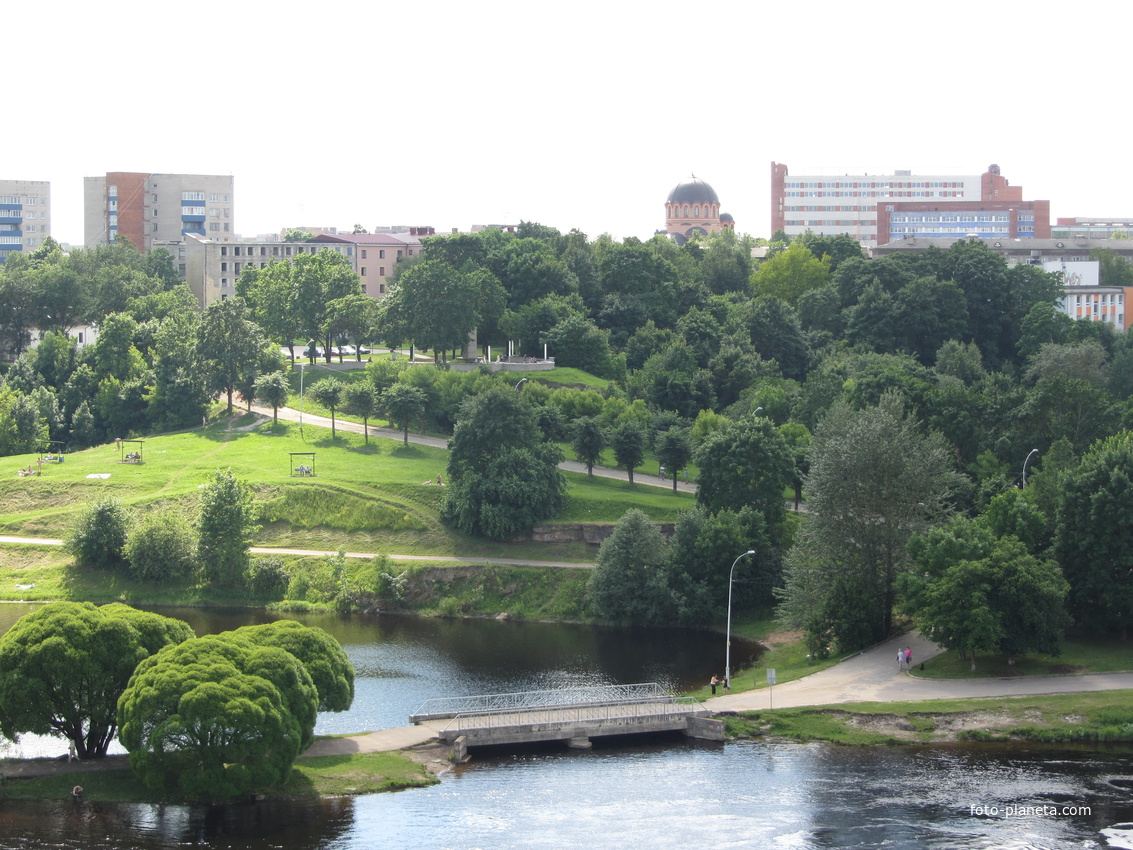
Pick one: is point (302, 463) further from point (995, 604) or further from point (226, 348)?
point (995, 604)

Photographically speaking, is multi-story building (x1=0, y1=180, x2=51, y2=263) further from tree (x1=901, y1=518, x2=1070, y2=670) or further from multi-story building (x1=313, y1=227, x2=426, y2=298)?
tree (x1=901, y1=518, x2=1070, y2=670)

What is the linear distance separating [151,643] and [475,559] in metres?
33.7

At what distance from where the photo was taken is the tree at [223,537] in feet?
252

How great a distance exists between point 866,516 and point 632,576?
14610 millimetres

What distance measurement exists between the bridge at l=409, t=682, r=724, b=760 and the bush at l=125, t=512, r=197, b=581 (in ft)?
98.9

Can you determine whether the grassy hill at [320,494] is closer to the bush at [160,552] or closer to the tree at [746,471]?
the bush at [160,552]

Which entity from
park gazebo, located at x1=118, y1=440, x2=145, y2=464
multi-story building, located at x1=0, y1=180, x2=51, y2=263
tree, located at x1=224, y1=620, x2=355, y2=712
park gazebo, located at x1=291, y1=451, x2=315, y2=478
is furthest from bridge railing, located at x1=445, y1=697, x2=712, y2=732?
multi-story building, located at x1=0, y1=180, x2=51, y2=263

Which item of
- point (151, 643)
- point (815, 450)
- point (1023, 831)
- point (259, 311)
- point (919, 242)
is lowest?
point (1023, 831)

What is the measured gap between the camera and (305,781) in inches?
1699

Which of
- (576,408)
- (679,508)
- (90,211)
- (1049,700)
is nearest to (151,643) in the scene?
(1049,700)

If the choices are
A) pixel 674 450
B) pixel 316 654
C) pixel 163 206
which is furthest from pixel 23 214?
pixel 316 654

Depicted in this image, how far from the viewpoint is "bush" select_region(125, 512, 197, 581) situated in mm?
77062

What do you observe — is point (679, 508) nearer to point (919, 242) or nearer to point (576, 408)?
point (576, 408)

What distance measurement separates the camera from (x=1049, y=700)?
5066 centimetres
